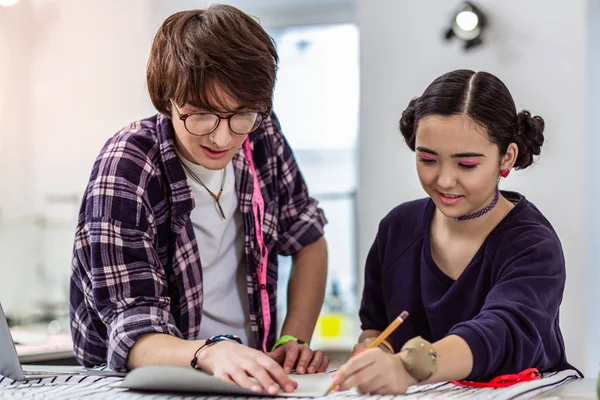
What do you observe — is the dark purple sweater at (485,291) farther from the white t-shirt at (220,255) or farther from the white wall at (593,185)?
the white wall at (593,185)

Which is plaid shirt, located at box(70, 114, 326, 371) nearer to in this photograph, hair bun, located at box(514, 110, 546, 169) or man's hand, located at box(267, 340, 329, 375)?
man's hand, located at box(267, 340, 329, 375)

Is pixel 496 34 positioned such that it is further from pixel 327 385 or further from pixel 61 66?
pixel 61 66

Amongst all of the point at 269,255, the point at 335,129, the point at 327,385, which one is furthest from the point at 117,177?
the point at 335,129

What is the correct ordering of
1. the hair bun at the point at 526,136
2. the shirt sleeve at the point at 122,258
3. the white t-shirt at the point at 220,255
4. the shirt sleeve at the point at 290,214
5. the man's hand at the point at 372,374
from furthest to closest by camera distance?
1. the shirt sleeve at the point at 290,214
2. the white t-shirt at the point at 220,255
3. the hair bun at the point at 526,136
4. the shirt sleeve at the point at 122,258
5. the man's hand at the point at 372,374

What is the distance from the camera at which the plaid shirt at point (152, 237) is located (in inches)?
51.3

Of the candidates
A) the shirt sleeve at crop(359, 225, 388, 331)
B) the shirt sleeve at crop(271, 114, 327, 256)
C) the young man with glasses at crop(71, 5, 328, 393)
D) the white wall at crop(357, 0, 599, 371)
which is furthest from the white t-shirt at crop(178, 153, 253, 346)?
the white wall at crop(357, 0, 599, 371)

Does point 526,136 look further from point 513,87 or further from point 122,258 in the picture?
point 513,87

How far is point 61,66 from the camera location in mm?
3502

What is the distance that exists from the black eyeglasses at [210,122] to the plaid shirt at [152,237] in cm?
12

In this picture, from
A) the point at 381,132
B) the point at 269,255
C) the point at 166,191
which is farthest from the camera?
the point at 381,132

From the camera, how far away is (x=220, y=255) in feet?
5.10

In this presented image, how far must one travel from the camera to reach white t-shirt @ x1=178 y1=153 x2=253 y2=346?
4.98 ft

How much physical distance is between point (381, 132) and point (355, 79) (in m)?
0.86

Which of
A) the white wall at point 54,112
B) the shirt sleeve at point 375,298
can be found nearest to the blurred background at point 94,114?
the white wall at point 54,112
